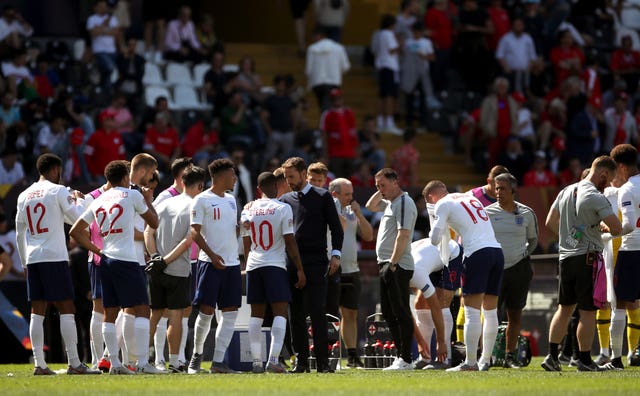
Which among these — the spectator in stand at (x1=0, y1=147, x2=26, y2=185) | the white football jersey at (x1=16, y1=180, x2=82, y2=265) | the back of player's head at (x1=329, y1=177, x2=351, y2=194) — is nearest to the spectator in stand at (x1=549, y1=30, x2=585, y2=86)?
the spectator in stand at (x1=0, y1=147, x2=26, y2=185)

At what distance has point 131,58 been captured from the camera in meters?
26.0

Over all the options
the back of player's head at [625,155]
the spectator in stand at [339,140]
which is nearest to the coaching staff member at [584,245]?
the back of player's head at [625,155]

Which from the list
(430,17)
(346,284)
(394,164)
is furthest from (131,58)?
(346,284)

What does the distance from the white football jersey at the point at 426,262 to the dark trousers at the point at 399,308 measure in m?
0.32

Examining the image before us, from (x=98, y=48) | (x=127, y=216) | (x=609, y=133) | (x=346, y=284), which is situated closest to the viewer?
(x=127, y=216)

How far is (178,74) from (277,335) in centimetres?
1327

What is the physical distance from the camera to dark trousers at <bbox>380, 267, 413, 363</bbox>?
1625cm

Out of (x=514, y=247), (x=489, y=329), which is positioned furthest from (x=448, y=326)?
(x=489, y=329)

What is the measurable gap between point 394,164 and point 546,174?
3.00 m

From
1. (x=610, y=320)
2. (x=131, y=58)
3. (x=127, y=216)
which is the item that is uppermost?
(x=131, y=58)

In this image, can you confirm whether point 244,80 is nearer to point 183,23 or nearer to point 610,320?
point 183,23

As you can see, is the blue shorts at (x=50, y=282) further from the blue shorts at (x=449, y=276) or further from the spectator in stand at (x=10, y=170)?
the spectator in stand at (x=10, y=170)

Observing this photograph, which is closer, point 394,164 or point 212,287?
point 212,287

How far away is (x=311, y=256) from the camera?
15352 millimetres
